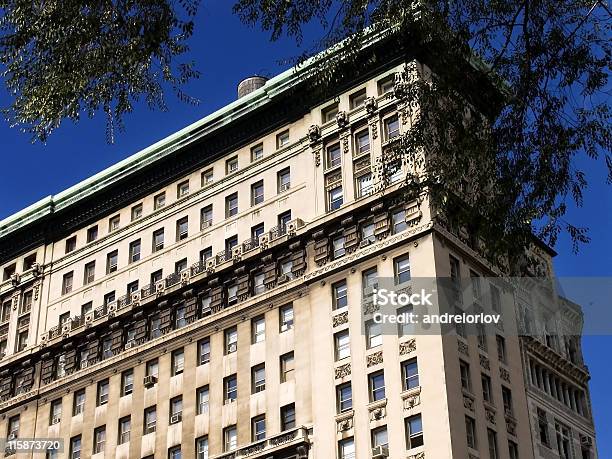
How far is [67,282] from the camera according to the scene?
85.6m

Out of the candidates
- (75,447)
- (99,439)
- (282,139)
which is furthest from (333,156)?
(75,447)

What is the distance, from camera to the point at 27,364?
8388 centimetres

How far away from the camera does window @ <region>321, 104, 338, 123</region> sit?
245 feet

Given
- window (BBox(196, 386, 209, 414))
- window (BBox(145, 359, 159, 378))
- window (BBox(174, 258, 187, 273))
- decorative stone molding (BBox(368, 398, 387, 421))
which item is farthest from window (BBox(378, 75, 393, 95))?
window (BBox(145, 359, 159, 378))

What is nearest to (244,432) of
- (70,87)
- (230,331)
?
(230,331)

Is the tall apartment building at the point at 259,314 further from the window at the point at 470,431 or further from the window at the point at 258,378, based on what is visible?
the window at the point at 470,431

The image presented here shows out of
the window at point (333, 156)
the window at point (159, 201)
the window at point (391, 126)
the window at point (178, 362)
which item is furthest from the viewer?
the window at point (159, 201)

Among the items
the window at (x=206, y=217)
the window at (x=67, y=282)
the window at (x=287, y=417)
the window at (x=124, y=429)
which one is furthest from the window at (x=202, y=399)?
the window at (x=67, y=282)

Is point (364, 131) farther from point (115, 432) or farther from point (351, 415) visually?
point (115, 432)

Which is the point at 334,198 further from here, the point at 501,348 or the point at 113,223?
the point at 113,223

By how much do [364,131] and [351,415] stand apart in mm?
17978

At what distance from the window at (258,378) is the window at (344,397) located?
18.7 feet

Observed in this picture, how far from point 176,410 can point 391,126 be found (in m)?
21.5

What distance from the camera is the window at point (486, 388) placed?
212ft
